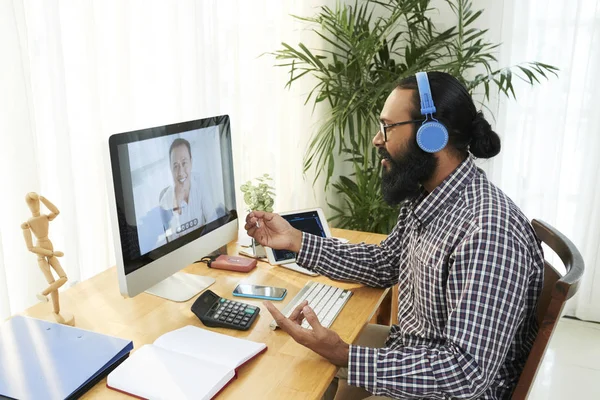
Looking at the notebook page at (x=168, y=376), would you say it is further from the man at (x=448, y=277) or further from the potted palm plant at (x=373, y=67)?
the potted palm plant at (x=373, y=67)

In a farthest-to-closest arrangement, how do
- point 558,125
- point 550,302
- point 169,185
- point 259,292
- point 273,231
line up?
point 558,125
point 273,231
point 259,292
point 169,185
point 550,302

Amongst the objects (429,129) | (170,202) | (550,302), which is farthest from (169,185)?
(550,302)

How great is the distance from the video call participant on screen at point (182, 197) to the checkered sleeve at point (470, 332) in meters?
0.57

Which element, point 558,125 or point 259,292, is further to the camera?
point 558,125

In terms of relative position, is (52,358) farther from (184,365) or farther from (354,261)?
(354,261)

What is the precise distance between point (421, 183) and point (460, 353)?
46 cm

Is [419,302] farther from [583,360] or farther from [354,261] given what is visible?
[583,360]

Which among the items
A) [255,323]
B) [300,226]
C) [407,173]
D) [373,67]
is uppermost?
[373,67]

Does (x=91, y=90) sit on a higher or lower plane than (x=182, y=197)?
higher

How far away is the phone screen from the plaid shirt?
13.7 inches

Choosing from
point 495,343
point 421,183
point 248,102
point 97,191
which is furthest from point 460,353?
point 248,102

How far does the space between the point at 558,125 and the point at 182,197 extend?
2.12 meters

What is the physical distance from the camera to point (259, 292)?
146cm

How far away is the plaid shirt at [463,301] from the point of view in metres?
1.04
